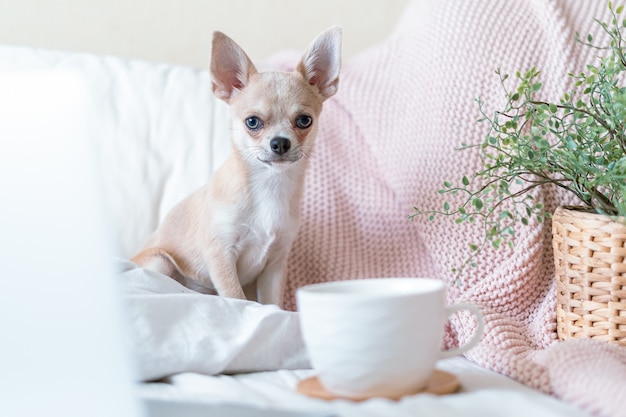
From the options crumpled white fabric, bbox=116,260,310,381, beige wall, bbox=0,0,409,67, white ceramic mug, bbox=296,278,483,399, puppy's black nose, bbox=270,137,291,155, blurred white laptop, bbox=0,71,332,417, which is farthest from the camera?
beige wall, bbox=0,0,409,67

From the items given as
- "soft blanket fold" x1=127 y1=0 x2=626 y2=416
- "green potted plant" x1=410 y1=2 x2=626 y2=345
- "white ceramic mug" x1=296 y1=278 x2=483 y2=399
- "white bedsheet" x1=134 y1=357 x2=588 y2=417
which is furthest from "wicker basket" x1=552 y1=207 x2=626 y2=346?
"white ceramic mug" x1=296 y1=278 x2=483 y2=399

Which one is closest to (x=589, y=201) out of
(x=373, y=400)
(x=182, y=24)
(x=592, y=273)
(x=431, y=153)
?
(x=592, y=273)

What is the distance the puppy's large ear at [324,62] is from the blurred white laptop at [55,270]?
698 millimetres

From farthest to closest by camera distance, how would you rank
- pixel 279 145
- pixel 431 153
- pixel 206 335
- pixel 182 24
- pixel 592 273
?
pixel 182 24
pixel 431 153
pixel 279 145
pixel 592 273
pixel 206 335

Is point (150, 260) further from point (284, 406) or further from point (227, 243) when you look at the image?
point (284, 406)

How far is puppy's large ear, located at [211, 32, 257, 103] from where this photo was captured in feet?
4.85

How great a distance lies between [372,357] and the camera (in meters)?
0.90

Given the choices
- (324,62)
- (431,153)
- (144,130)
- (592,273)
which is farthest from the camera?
(144,130)

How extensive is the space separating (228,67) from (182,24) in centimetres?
63

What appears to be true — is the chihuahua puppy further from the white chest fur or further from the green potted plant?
the green potted plant

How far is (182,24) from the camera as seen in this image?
2086 mm

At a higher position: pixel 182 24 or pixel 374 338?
pixel 182 24

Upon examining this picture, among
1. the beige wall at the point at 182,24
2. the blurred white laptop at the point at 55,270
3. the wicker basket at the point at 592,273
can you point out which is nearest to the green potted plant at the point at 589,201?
the wicker basket at the point at 592,273

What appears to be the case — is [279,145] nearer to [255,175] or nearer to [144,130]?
[255,175]
